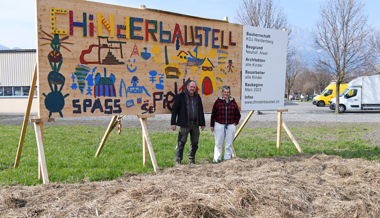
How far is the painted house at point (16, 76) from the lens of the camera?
2981 centimetres

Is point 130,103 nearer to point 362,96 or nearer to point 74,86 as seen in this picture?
point 74,86

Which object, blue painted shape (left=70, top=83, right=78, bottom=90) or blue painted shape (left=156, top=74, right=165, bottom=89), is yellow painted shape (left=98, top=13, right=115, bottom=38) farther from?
blue painted shape (left=156, top=74, right=165, bottom=89)

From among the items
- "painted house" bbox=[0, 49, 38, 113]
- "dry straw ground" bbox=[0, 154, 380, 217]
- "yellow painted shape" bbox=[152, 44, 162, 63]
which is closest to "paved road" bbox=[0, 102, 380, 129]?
"painted house" bbox=[0, 49, 38, 113]

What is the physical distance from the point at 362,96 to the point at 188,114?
84.2 feet

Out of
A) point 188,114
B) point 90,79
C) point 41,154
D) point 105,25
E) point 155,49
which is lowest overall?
point 41,154

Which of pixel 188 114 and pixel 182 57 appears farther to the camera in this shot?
pixel 182 57

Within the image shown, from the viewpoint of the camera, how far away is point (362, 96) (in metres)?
27.2

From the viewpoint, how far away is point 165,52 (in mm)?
7145

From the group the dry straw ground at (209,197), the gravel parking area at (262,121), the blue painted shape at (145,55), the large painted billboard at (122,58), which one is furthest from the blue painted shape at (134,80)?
the gravel parking area at (262,121)

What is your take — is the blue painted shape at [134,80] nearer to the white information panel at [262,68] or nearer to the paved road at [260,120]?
the white information panel at [262,68]

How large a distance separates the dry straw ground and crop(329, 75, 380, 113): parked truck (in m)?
24.7

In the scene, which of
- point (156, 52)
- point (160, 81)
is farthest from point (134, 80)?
point (156, 52)

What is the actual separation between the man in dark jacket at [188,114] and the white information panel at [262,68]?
1.86m

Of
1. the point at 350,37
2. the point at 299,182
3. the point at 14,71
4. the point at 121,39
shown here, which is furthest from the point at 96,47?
the point at 14,71
